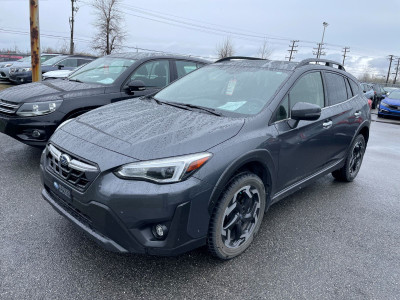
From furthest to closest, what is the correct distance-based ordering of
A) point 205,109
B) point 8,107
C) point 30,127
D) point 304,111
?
point 8,107 → point 30,127 → point 205,109 → point 304,111

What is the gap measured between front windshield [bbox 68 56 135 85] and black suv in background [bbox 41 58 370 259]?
1.66 meters

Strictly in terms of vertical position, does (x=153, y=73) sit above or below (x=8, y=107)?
above

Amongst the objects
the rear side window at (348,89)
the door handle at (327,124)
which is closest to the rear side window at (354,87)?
the rear side window at (348,89)

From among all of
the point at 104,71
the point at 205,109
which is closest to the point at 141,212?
the point at 205,109

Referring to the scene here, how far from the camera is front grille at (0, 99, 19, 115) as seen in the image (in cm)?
425

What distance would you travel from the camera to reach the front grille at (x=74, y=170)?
7.34ft

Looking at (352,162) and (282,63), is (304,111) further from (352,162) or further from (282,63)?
(352,162)

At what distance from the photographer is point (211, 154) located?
7.58 feet

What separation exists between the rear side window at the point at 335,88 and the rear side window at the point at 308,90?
202mm

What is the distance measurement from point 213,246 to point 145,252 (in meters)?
0.55

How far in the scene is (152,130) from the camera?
2.53 m

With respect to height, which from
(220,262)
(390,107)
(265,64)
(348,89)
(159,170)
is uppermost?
(265,64)

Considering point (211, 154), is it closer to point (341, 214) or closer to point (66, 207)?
point (66, 207)

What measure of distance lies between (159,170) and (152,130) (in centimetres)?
47
